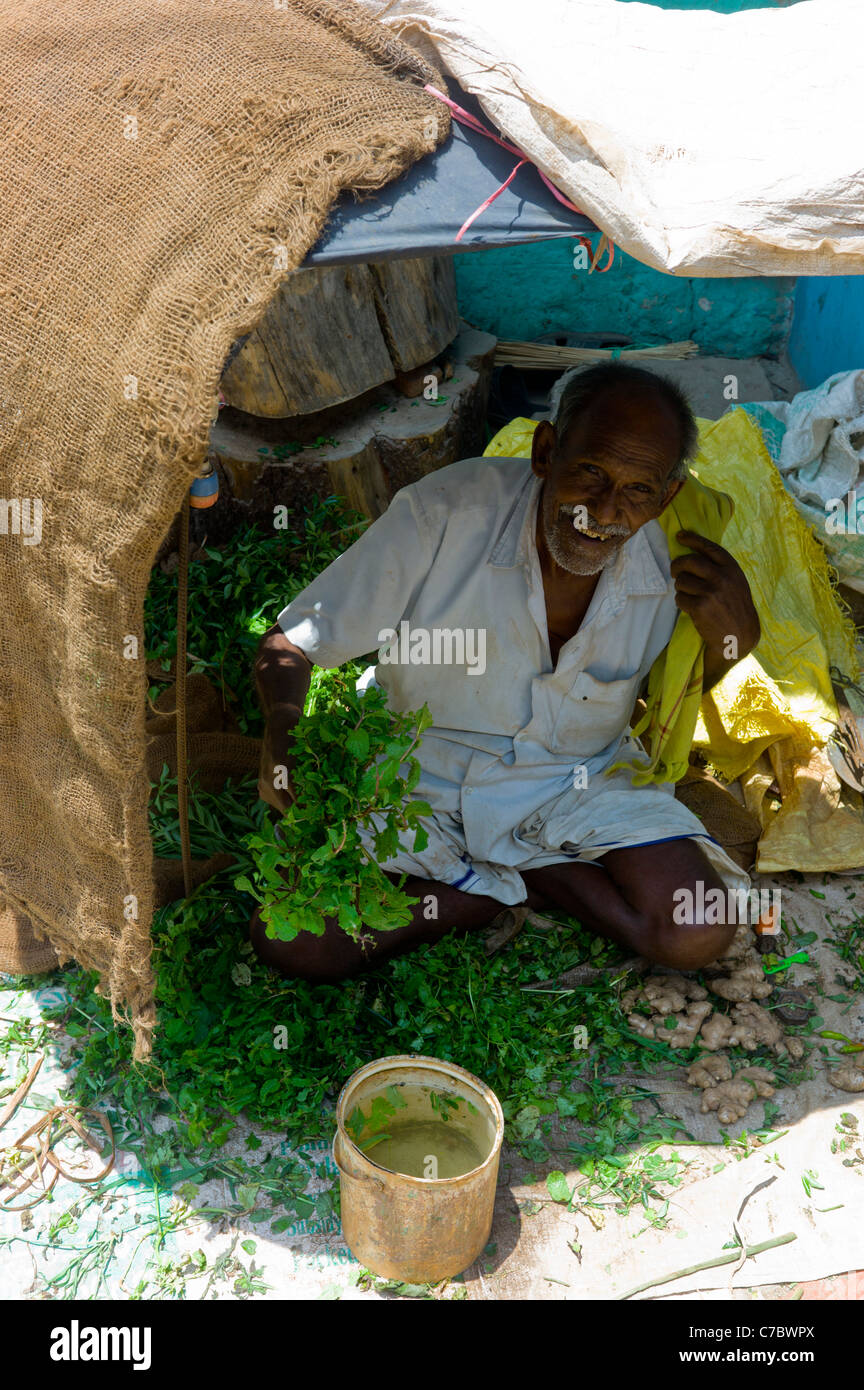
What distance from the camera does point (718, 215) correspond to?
2.13 m

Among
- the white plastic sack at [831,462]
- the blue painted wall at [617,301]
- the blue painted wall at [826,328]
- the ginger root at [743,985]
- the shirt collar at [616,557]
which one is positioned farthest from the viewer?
the blue painted wall at [617,301]

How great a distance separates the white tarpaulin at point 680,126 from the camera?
213cm

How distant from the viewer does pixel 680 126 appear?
7.36ft

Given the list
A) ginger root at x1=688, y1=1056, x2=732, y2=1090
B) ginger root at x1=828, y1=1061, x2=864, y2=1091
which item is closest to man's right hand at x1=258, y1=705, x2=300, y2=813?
ginger root at x1=688, y1=1056, x2=732, y2=1090

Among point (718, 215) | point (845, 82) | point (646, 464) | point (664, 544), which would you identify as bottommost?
point (664, 544)

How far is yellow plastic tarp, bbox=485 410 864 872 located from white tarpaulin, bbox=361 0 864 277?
1.05m

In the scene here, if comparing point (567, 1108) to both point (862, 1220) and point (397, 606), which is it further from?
point (397, 606)

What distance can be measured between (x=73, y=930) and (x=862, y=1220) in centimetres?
192

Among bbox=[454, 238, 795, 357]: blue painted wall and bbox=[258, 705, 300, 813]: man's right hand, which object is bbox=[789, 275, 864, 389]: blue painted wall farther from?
bbox=[258, 705, 300, 813]: man's right hand

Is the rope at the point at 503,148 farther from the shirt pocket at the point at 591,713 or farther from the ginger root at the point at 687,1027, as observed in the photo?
the ginger root at the point at 687,1027

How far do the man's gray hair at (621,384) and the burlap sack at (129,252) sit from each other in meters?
0.77

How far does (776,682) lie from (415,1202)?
2.26 meters

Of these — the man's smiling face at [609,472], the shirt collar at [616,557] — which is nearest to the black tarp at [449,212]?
the man's smiling face at [609,472]

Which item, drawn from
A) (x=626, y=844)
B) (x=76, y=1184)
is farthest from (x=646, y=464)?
(x=76, y=1184)
